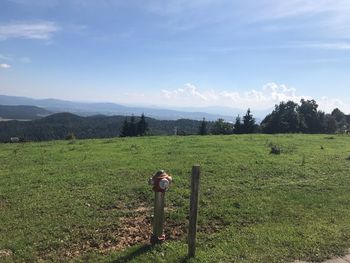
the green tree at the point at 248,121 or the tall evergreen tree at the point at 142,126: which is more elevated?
the green tree at the point at 248,121

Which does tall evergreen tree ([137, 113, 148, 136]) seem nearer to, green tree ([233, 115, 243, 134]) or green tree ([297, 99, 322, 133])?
green tree ([233, 115, 243, 134])

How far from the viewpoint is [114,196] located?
11.7 metres

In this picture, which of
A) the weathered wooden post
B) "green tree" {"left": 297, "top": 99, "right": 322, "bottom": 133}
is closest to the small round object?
the weathered wooden post

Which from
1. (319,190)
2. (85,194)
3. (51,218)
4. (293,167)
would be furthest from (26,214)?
(293,167)

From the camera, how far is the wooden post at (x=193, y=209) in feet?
24.6

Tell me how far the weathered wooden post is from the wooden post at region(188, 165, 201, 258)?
2.08ft

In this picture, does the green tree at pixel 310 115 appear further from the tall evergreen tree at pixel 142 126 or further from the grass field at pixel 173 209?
the grass field at pixel 173 209

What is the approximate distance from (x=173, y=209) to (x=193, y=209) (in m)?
3.16

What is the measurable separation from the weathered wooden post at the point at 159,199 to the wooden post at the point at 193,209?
0.64m

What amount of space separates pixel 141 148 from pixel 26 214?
12910 mm

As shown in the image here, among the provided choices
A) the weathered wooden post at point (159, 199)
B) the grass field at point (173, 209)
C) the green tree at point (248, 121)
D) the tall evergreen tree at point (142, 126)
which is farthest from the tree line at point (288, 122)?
the weathered wooden post at point (159, 199)

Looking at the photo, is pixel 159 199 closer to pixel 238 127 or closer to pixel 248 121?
pixel 248 121

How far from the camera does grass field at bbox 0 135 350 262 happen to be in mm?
8164

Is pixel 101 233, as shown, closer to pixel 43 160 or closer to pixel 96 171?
pixel 96 171
